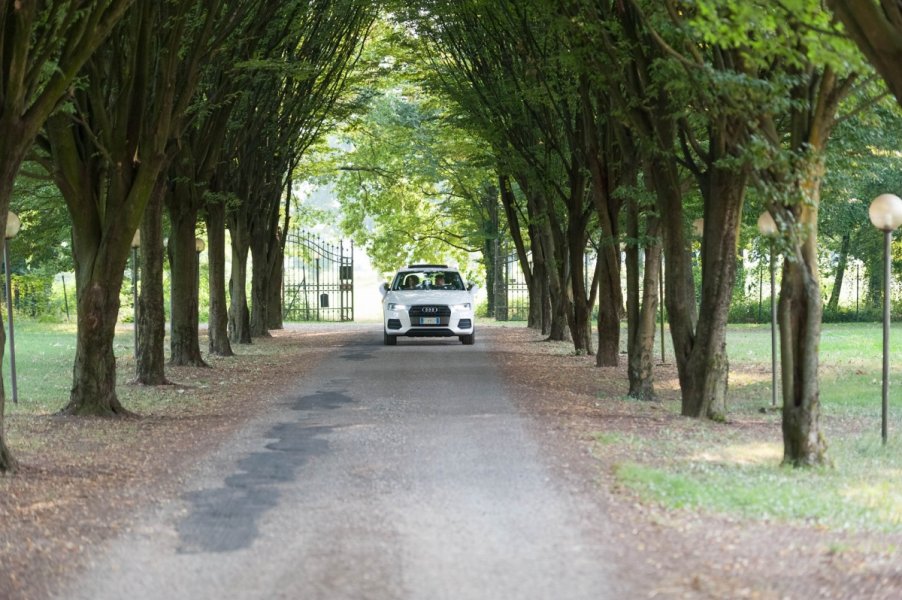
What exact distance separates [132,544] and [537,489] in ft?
9.55

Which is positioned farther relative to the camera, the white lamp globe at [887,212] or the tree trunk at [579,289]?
the tree trunk at [579,289]

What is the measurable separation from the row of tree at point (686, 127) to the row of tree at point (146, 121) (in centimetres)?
412

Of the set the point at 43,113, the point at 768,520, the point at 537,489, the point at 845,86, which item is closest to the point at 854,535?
the point at 768,520

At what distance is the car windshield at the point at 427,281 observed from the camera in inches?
1238

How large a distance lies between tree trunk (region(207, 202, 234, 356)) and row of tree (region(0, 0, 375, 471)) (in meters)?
0.04

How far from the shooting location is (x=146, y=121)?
15992mm

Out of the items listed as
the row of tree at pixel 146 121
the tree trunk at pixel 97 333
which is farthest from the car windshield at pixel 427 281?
the tree trunk at pixel 97 333

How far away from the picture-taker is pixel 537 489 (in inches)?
348

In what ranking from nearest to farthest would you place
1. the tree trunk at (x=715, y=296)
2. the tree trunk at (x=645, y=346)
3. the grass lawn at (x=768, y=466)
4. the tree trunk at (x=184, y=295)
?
1. the grass lawn at (x=768, y=466)
2. the tree trunk at (x=715, y=296)
3. the tree trunk at (x=645, y=346)
4. the tree trunk at (x=184, y=295)

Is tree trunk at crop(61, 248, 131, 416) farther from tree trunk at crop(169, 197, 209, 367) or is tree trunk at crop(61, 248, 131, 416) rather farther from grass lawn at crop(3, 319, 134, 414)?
tree trunk at crop(169, 197, 209, 367)

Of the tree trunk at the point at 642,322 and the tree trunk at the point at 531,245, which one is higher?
the tree trunk at the point at 531,245

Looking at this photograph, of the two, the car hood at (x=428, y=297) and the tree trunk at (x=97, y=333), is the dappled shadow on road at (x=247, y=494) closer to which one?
the tree trunk at (x=97, y=333)

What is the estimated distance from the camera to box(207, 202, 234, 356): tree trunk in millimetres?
27469

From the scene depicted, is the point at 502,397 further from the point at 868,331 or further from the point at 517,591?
the point at 868,331
